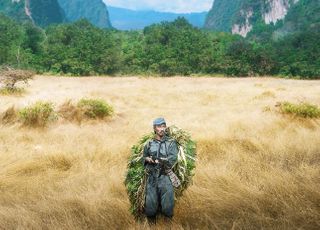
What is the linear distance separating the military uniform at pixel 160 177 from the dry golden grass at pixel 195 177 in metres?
0.25

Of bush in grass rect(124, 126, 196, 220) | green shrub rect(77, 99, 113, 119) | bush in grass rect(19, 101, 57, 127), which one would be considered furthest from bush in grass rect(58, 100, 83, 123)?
bush in grass rect(124, 126, 196, 220)

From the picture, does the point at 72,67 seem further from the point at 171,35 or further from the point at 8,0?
the point at 8,0

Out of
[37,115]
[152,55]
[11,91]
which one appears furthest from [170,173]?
[152,55]

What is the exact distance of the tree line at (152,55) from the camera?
190ft

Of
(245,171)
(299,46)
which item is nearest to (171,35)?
(299,46)

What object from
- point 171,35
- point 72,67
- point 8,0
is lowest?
point 72,67

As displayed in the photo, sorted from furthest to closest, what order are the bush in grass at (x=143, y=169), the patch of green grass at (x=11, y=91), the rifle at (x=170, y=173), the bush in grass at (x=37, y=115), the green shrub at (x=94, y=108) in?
the patch of green grass at (x=11, y=91)
the green shrub at (x=94, y=108)
the bush in grass at (x=37, y=115)
the bush in grass at (x=143, y=169)
the rifle at (x=170, y=173)

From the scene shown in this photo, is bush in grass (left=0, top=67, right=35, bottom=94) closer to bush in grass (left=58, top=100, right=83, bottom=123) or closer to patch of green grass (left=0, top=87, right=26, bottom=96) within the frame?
patch of green grass (left=0, top=87, right=26, bottom=96)

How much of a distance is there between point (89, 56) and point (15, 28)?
1675 centimetres

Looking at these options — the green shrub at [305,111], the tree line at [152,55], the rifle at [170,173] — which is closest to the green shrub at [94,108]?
the green shrub at [305,111]

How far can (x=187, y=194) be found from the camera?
594cm

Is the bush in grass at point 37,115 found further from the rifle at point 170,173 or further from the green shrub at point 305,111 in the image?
the rifle at point 170,173

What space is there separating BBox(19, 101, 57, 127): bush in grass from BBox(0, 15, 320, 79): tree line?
41980 mm

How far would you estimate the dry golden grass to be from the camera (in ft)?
17.3
